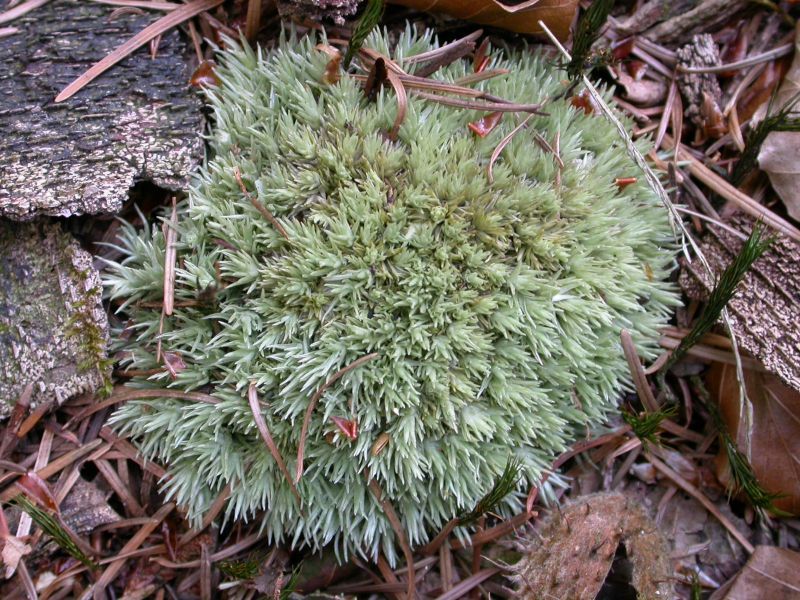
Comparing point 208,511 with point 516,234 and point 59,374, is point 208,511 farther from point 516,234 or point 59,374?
point 516,234

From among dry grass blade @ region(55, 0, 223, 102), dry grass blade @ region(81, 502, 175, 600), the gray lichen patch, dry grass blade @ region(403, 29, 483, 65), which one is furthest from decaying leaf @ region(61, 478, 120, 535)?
dry grass blade @ region(403, 29, 483, 65)

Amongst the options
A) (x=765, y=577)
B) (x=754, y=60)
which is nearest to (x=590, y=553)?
(x=765, y=577)

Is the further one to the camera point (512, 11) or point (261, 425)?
point (512, 11)

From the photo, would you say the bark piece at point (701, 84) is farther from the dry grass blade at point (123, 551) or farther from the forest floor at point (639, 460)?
the dry grass blade at point (123, 551)

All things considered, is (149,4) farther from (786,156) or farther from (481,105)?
(786,156)

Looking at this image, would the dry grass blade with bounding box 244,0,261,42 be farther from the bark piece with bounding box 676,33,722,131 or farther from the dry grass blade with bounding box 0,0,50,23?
the bark piece with bounding box 676,33,722,131

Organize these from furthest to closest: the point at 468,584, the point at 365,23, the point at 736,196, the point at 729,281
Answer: the point at 736,196 → the point at 468,584 → the point at 729,281 → the point at 365,23

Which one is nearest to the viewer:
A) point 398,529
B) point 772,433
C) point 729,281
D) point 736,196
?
point 729,281
